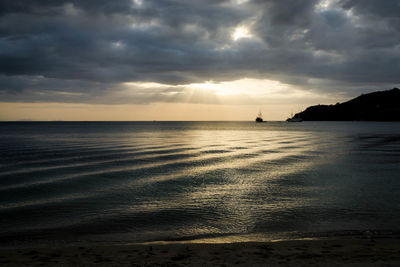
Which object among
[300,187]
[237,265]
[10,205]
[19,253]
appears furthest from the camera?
[300,187]

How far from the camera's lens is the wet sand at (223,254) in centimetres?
799

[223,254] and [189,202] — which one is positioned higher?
[223,254]

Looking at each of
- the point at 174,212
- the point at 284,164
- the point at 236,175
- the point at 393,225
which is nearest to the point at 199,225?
the point at 174,212

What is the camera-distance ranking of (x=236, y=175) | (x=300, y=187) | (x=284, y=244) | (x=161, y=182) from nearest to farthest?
(x=284, y=244) < (x=300, y=187) < (x=161, y=182) < (x=236, y=175)

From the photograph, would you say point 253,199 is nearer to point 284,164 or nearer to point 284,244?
point 284,244

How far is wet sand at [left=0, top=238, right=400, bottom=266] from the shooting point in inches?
315

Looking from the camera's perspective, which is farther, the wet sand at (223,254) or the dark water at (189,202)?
the dark water at (189,202)

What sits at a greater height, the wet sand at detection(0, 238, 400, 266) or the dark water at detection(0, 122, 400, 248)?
the wet sand at detection(0, 238, 400, 266)

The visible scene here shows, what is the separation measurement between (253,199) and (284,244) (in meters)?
6.53

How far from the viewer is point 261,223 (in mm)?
12180

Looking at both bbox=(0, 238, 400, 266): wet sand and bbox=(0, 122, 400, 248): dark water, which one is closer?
bbox=(0, 238, 400, 266): wet sand

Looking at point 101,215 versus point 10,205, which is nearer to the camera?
point 101,215

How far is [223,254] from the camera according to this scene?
8703 mm

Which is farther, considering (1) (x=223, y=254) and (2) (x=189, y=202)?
(2) (x=189, y=202)
